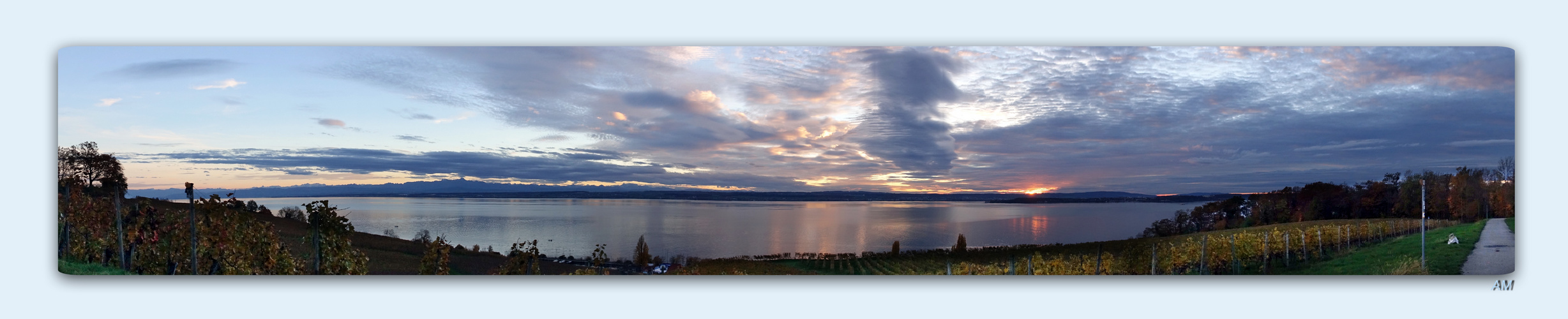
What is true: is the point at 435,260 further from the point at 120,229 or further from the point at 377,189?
the point at 120,229

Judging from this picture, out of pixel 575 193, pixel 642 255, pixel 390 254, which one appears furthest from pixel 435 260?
pixel 642 255

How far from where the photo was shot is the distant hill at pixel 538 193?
415cm

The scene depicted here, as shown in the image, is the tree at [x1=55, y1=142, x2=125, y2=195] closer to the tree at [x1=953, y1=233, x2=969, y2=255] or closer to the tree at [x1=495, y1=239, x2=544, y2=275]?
the tree at [x1=495, y1=239, x2=544, y2=275]

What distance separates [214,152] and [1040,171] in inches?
272

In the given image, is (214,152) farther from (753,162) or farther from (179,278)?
(753,162)

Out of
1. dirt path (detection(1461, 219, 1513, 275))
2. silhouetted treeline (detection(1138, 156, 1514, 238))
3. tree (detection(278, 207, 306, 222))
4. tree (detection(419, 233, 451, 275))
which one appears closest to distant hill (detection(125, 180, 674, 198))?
tree (detection(278, 207, 306, 222))

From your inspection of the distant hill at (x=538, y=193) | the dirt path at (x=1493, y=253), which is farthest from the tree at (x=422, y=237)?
the dirt path at (x=1493, y=253)

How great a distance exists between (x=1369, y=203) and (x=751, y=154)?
17.2 feet

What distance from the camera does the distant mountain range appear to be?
164 inches

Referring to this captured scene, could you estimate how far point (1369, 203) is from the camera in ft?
13.9

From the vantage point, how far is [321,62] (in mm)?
3877

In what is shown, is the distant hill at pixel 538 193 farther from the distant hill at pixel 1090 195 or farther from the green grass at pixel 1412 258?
the green grass at pixel 1412 258

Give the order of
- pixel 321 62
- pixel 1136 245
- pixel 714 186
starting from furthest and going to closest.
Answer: pixel 714 186 → pixel 1136 245 → pixel 321 62

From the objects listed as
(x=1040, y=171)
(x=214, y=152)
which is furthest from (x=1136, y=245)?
(x=214, y=152)
